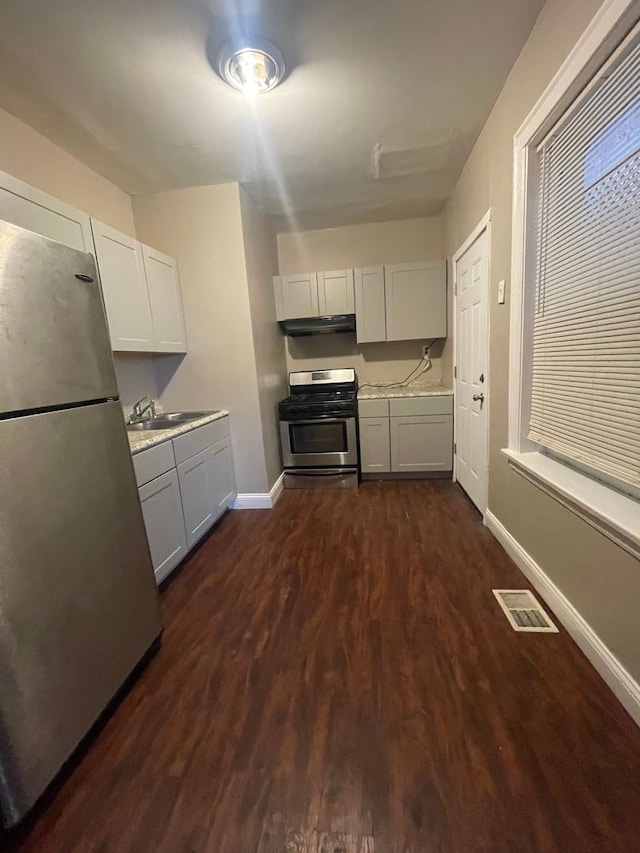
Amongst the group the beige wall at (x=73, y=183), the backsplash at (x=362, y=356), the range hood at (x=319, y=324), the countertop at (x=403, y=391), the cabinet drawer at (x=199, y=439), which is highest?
the beige wall at (x=73, y=183)

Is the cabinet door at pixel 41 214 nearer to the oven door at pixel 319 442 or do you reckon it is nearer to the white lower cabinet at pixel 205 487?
the white lower cabinet at pixel 205 487

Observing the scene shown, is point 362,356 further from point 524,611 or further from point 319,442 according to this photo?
point 524,611

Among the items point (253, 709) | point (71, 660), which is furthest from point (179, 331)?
point (253, 709)

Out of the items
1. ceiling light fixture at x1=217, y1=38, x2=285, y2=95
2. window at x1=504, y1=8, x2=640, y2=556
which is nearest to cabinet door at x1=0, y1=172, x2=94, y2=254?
ceiling light fixture at x1=217, y1=38, x2=285, y2=95

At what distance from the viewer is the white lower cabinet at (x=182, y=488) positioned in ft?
6.36

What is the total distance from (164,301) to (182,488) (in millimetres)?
1433

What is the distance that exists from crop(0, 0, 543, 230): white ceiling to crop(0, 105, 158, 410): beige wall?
73mm

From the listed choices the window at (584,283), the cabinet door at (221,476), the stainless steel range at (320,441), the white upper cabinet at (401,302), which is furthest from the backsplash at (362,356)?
the window at (584,283)

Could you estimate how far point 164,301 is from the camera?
2.64m

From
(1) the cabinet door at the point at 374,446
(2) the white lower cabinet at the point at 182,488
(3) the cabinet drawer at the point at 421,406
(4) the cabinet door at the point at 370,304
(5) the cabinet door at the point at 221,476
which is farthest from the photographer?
(4) the cabinet door at the point at 370,304

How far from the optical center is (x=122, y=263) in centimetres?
Answer: 224

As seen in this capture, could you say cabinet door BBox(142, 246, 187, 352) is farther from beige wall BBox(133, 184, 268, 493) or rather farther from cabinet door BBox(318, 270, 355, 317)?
cabinet door BBox(318, 270, 355, 317)

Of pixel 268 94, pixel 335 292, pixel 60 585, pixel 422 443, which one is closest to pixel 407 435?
pixel 422 443

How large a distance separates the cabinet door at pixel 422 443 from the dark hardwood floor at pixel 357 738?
152 centimetres
